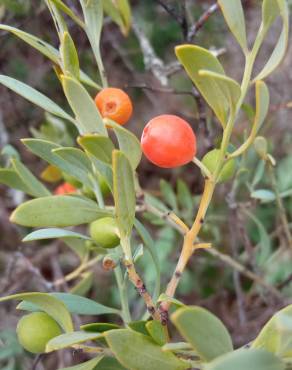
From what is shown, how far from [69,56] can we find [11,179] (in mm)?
244

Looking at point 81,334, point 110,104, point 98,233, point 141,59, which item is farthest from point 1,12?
point 81,334

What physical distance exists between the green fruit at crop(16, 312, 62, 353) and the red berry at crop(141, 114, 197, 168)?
0.81 ft

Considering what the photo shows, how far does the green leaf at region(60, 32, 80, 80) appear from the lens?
712 millimetres

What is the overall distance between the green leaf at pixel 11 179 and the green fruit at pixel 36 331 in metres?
0.24

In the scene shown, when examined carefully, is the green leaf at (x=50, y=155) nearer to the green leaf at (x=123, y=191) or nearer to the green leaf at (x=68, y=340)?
the green leaf at (x=123, y=191)

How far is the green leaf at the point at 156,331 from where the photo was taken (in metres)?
0.65

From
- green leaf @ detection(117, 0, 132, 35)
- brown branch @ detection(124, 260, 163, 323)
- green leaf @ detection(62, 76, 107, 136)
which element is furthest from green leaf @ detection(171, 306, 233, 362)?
green leaf @ detection(117, 0, 132, 35)

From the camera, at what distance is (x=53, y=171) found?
4.30 ft

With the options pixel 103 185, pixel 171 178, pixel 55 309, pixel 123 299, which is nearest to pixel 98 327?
pixel 55 309

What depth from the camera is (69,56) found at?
0.73m

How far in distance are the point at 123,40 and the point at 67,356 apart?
101 cm

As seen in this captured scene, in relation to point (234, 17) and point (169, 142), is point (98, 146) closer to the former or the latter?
point (169, 142)

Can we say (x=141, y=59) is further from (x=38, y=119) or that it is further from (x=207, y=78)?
(x=207, y=78)

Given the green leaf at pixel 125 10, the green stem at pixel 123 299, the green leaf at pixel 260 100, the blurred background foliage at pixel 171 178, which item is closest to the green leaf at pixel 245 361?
the green leaf at pixel 260 100
